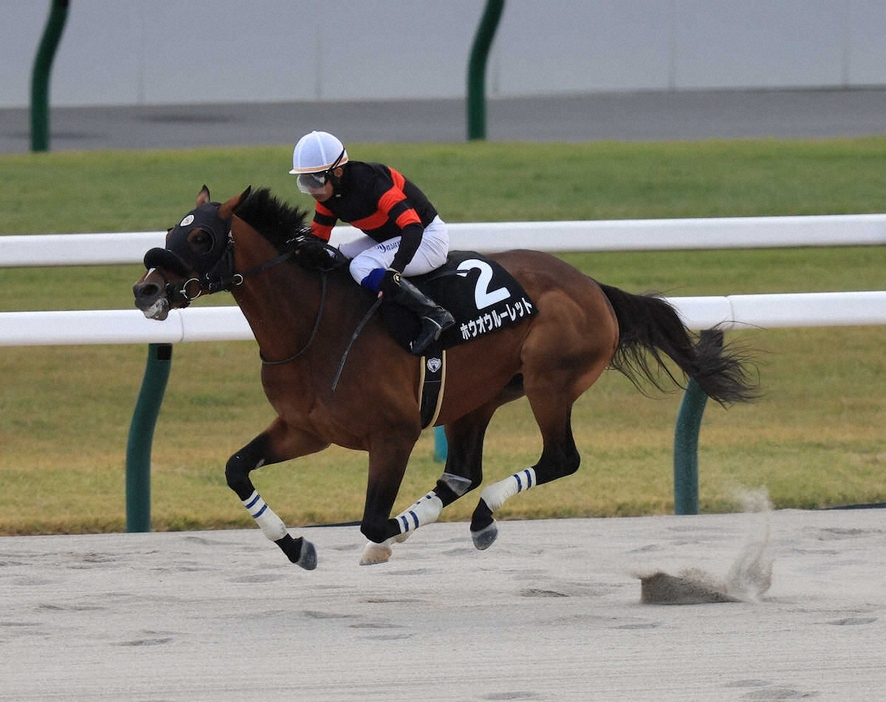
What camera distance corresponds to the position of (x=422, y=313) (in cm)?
513

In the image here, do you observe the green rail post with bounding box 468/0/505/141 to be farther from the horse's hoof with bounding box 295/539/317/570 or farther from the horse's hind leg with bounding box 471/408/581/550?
the horse's hoof with bounding box 295/539/317/570

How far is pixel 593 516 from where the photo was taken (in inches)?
260

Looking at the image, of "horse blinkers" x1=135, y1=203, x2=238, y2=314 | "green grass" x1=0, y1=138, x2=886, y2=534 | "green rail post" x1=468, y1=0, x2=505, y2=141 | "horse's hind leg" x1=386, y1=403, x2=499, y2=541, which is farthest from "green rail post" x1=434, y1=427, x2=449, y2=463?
"green rail post" x1=468, y1=0, x2=505, y2=141

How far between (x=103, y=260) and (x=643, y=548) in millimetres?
3353

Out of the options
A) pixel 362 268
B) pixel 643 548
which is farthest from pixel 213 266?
pixel 643 548

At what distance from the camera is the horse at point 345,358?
16.2ft

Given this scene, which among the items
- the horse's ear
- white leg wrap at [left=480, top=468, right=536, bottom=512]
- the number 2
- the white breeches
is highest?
the horse's ear

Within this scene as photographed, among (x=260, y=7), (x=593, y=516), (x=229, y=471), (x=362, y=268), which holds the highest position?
(x=260, y=7)

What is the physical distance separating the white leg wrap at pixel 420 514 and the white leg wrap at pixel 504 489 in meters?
0.16

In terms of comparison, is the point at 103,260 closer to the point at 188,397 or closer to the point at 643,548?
the point at 188,397

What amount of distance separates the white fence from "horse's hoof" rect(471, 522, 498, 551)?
5.08 feet

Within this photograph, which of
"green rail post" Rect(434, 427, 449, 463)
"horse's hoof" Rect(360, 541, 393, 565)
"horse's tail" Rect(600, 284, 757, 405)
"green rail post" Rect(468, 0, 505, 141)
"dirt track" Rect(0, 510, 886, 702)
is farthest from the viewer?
"green rail post" Rect(468, 0, 505, 141)

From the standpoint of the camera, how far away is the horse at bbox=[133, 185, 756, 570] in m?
4.95

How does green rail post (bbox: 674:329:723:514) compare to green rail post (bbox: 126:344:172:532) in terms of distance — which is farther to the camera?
green rail post (bbox: 674:329:723:514)
